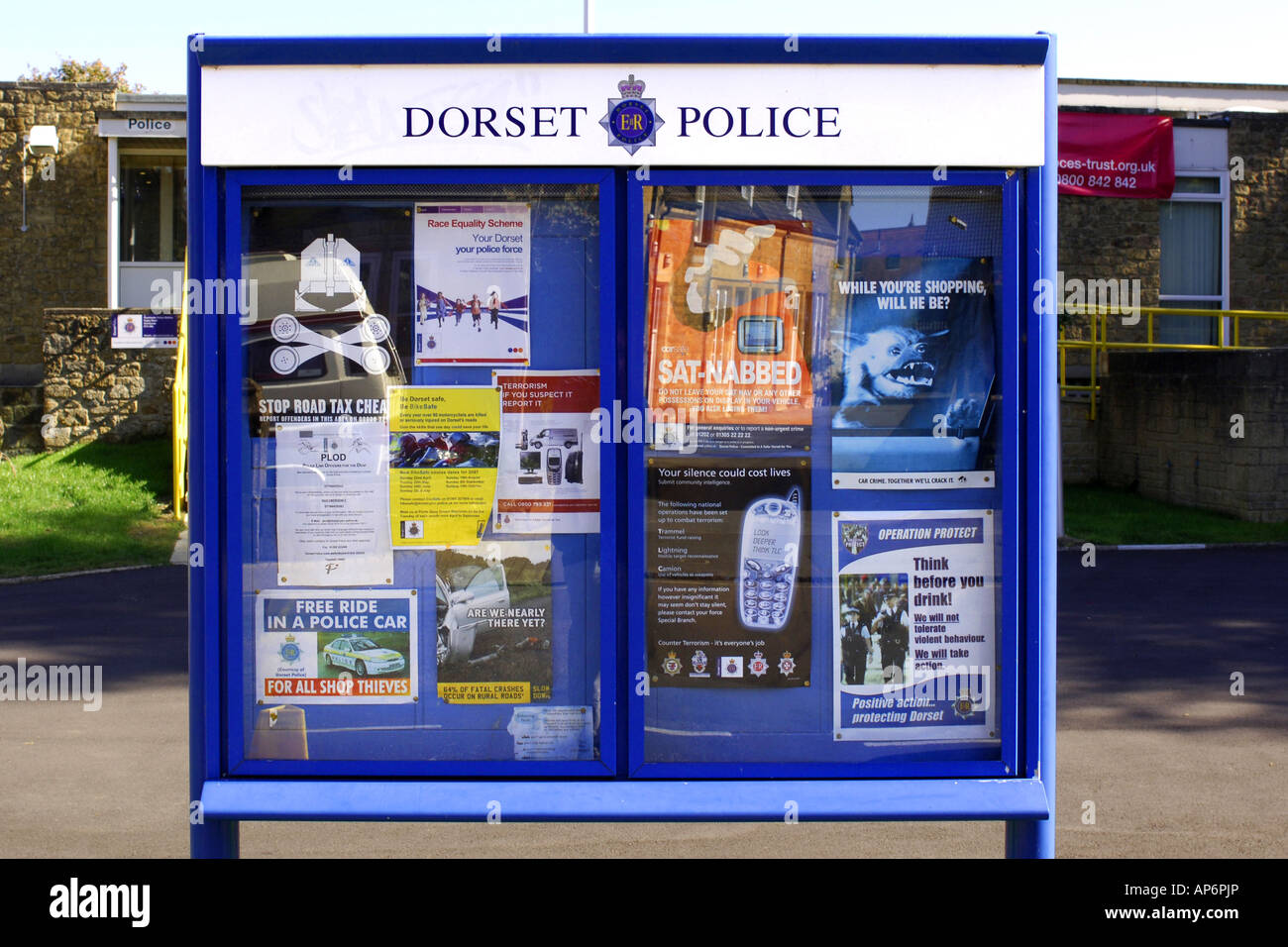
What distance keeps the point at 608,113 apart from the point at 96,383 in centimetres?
1587

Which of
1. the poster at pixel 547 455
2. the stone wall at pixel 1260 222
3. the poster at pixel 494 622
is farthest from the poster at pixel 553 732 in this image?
the stone wall at pixel 1260 222

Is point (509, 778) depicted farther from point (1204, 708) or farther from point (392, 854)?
point (1204, 708)

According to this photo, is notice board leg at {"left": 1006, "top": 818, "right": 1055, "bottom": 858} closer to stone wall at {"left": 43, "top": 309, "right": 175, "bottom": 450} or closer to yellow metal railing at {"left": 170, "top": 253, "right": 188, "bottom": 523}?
yellow metal railing at {"left": 170, "top": 253, "right": 188, "bottom": 523}

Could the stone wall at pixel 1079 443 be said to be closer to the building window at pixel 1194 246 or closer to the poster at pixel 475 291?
the building window at pixel 1194 246

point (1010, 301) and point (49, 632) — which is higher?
point (1010, 301)

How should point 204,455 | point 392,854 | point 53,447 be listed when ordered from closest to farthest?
point 204,455 < point 392,854 < point 53,447

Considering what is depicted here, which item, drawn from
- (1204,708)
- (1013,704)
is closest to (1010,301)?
(1013,704)

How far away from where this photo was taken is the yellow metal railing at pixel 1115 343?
55.9 ft

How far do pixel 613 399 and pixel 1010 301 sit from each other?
1.23 metres

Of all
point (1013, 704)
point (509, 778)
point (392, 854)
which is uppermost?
point (1013, 704)

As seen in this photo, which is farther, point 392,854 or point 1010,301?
point 392,854

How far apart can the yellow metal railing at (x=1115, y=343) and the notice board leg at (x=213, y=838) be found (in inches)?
587

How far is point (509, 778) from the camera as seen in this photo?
3818mm

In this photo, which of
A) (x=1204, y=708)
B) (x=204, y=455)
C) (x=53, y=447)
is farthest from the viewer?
(x=53, y=447)
